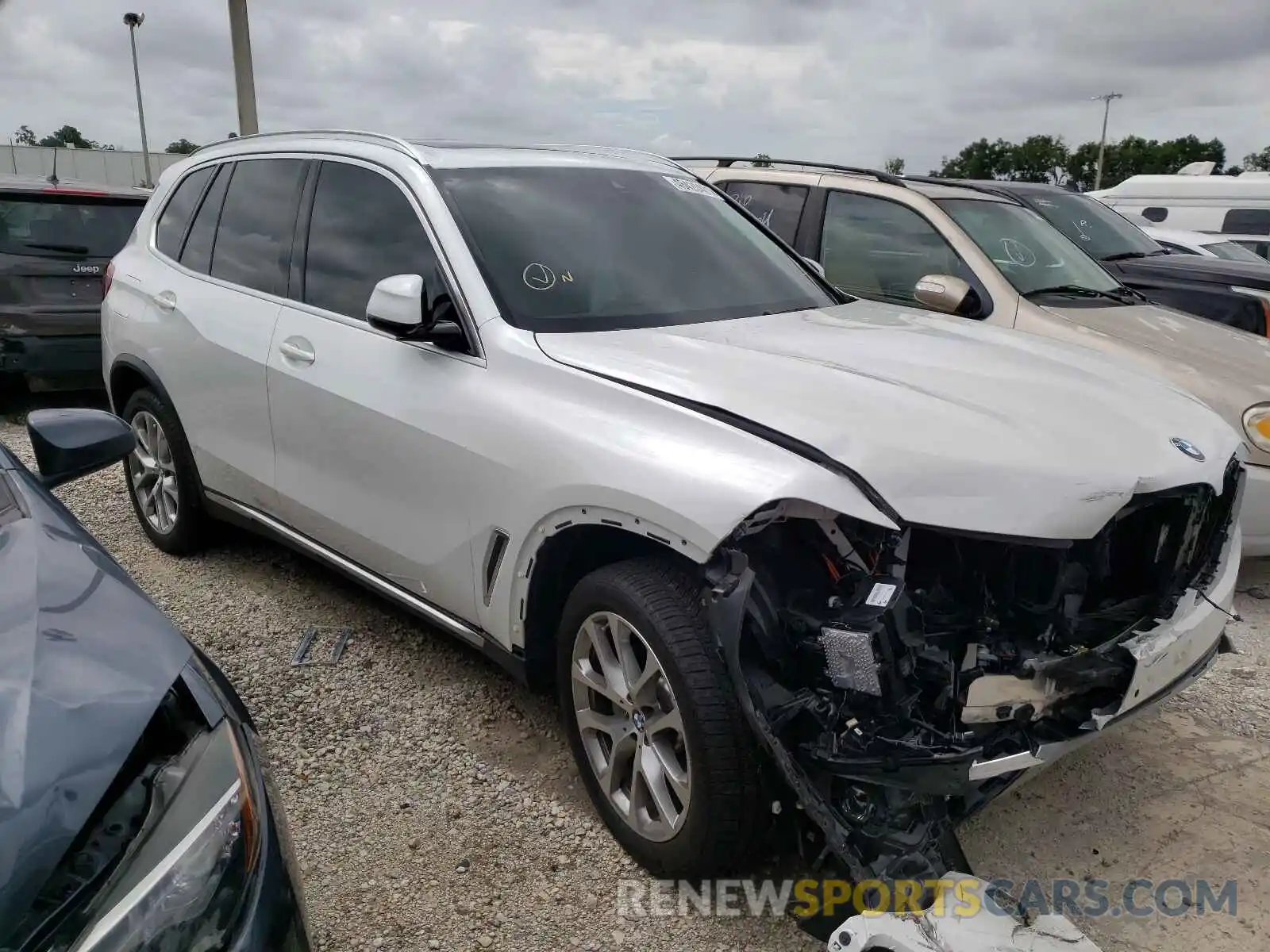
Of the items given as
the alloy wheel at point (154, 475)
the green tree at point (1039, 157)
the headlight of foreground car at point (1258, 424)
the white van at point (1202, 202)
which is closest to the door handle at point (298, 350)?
the alloy wheel at point (154, 475)

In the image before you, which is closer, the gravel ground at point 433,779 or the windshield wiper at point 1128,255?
the gravel ground at point 433,779

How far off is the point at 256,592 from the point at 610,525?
8.17 ft

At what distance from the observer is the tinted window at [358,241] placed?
326cm

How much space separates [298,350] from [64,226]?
189 inches

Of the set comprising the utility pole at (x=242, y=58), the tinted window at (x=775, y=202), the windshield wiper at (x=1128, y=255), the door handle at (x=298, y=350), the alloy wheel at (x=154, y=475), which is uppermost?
the utility pole at (x=242, y=58)

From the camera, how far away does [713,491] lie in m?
2.22

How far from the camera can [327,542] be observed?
3.59 metres

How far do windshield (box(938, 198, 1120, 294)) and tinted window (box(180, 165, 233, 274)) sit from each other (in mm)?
3684

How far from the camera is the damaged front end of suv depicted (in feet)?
6.97

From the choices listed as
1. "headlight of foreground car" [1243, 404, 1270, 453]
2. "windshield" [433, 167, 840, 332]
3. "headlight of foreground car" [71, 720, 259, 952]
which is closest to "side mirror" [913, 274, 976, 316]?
"windshield" [433, 167, 840, 332]

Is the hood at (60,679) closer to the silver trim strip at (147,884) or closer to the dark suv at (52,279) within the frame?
the silver trim strip at (147,884)

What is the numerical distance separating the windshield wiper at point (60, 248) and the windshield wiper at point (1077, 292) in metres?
6.23

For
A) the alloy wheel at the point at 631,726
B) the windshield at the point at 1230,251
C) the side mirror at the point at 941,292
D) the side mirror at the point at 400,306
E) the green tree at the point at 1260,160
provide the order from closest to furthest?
the alloy wheel at the point at 631,726, the side mirror at the point at 400,306, the side mirror at the point at 941,292, the windshield at the point at 1230,251, the green tree at the point at 1260,160

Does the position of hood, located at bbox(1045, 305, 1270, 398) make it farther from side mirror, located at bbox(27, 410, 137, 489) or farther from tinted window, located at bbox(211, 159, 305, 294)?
side mirror, located at bbox(27, 410, 137, 489)
